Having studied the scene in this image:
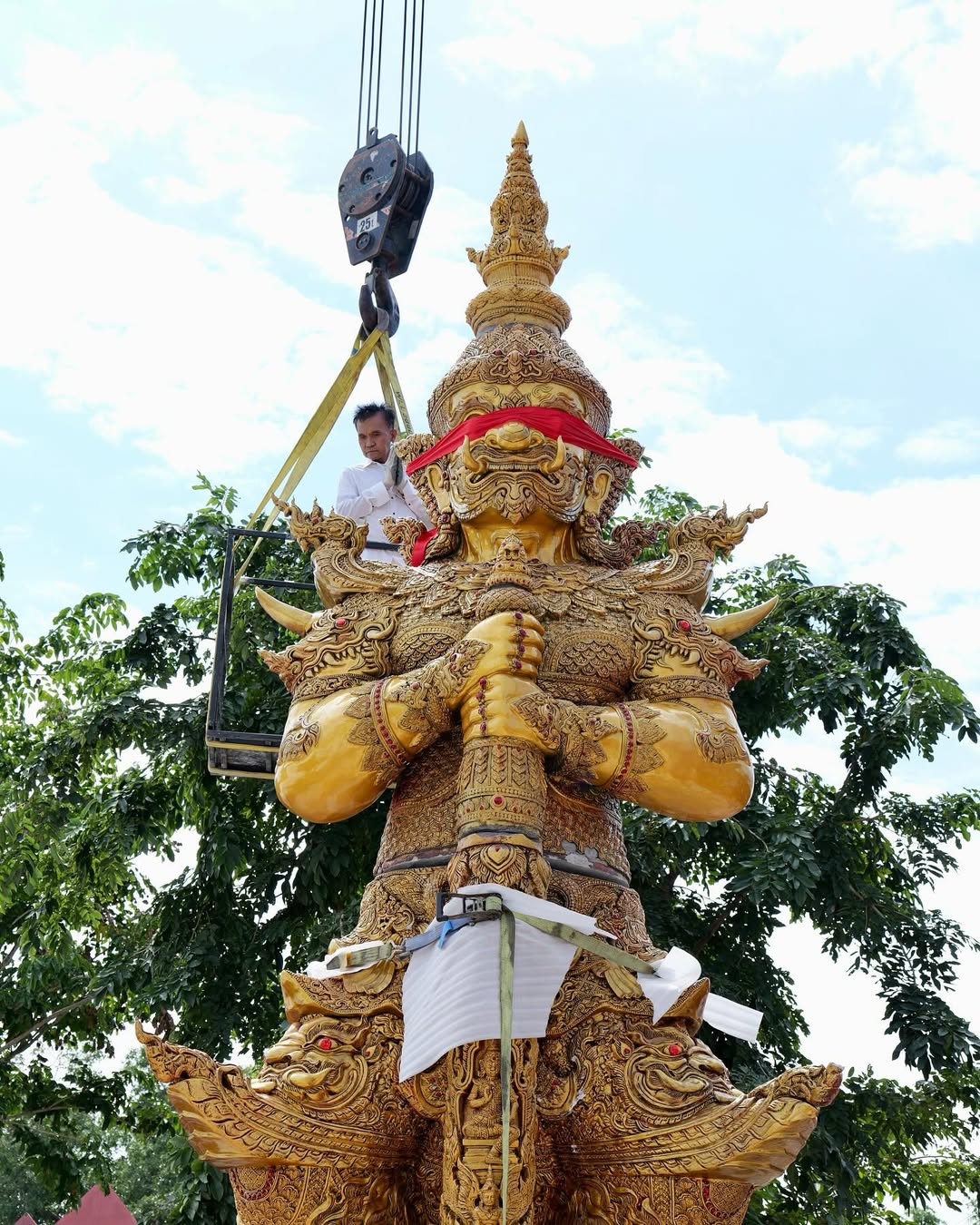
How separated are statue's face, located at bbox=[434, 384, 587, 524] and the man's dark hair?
6.81 ft

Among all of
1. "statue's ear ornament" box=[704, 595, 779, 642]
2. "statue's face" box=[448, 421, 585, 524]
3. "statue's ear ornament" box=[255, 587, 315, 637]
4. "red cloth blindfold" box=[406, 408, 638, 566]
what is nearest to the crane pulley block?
"red cloth blindfold" box=[406, 408, 638, 566]

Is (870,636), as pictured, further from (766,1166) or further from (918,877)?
(766,1166)

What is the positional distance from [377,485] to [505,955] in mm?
3093

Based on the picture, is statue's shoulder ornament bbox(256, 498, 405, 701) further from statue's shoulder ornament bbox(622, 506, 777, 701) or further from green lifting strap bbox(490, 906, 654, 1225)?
green lifting strap bbox(490, 906, 654, 1225)

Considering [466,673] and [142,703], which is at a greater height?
[142,703]

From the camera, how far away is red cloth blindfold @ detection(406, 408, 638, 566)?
184 inches

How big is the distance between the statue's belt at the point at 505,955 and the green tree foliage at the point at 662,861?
11.6ft

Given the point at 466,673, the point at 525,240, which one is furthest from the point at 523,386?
the point at 466,673

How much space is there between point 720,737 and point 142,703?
18.2 ft

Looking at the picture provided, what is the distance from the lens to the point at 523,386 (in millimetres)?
4809

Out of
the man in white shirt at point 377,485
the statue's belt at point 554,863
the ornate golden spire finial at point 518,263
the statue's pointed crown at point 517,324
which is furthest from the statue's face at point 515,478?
the statue's belt at point 554,863

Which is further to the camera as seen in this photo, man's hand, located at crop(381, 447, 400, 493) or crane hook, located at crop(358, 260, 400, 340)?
crane hook, located at crop(358, 260, 400, 340)

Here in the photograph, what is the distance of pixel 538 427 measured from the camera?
467 cm

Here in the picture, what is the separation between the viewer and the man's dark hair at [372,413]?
6.77 metres
